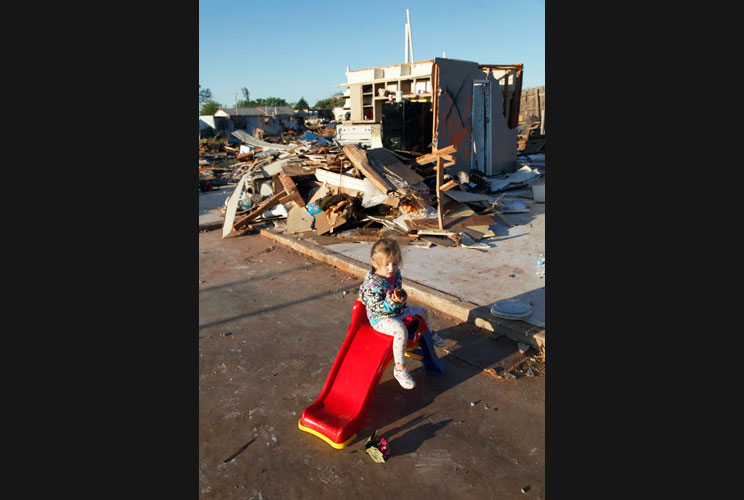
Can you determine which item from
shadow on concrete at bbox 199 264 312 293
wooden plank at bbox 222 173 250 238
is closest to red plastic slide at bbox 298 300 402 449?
shadow on concrete at bbox 199 264 312 293

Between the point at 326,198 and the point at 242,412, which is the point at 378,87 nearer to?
the point at 326,198

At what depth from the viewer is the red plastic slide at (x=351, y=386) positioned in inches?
138

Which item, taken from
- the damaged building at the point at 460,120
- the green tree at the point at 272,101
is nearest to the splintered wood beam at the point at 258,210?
the damaged building at the point at 460,120

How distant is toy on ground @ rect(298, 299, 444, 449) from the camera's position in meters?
3.51

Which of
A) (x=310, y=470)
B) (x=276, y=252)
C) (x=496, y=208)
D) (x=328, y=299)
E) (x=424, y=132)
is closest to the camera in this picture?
(x=310, y=470)

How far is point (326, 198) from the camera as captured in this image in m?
10.1

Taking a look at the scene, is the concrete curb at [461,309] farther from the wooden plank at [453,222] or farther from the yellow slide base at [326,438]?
the yellow slide base at [326,438]

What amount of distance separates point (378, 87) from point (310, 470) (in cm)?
2588

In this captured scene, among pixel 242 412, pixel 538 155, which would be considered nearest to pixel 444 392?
pixel 242 412

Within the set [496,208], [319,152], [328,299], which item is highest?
[319,152]

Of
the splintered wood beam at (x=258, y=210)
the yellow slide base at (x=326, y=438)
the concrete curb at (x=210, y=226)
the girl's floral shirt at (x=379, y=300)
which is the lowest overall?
the yellow slide base at (x=326, y=438)

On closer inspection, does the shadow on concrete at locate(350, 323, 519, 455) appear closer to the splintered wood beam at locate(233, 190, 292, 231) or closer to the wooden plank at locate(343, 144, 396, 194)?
the wooden plank at locate(343, 144, 396, 194)

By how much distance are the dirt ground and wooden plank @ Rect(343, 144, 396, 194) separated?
420 cm

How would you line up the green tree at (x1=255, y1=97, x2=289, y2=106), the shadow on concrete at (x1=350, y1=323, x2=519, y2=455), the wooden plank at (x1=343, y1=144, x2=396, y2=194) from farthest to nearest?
the green tree at (x1=255, y1=97, x2=289, y2=106), the wooden plank at (x1=343, y1=144, x2=396, y2=194), the shadow on concrete at (x1=350, y1=323, x2=519, y2=455)
